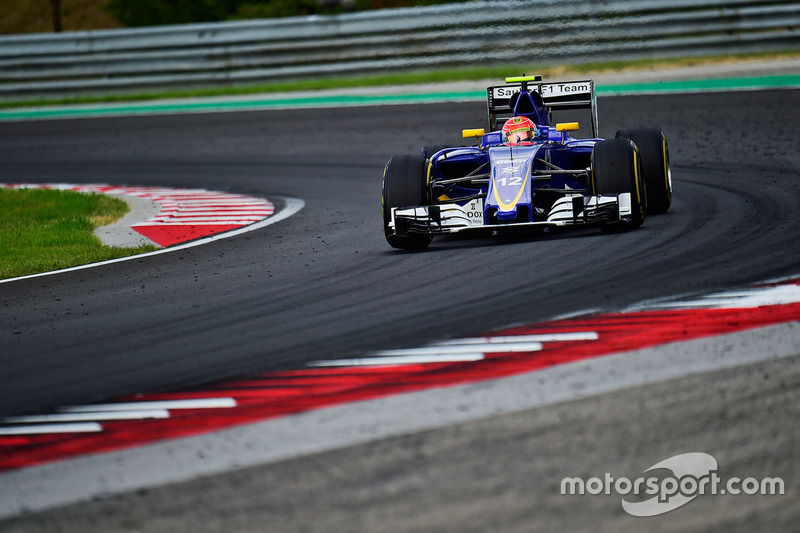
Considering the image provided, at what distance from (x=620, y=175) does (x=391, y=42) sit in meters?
13.9

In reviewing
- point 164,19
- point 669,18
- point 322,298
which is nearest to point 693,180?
point 322,298

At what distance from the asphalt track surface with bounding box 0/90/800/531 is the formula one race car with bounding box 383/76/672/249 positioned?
0.20 metres

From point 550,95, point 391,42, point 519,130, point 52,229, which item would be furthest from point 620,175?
point 391,42

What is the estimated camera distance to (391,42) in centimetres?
2203

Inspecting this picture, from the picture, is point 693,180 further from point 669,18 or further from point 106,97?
→ point 106,97

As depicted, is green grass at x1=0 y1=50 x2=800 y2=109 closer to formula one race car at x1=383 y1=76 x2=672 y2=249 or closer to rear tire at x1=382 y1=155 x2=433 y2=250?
formula one race car at x1=383 y1=76 x2=672 y2=249

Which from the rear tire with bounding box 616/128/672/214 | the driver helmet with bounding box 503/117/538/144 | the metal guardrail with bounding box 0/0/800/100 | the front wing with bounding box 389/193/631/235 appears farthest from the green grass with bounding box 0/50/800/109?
the front wing with bounding box 389/193/631/235

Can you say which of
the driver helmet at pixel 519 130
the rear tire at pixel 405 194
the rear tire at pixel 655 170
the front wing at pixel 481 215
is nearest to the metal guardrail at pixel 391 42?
the rear tire at pixel 655 170

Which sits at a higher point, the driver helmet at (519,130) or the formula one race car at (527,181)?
the driver helmet at (519,130)

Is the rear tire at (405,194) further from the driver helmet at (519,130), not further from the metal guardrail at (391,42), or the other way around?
the metal guardrail at (391,42)

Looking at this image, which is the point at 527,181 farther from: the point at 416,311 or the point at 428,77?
the point at 428,77

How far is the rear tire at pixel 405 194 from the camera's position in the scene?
912 centimetres

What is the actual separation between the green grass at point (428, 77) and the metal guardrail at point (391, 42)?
14 centimetres

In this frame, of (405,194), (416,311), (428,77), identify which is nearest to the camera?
(416,311)
